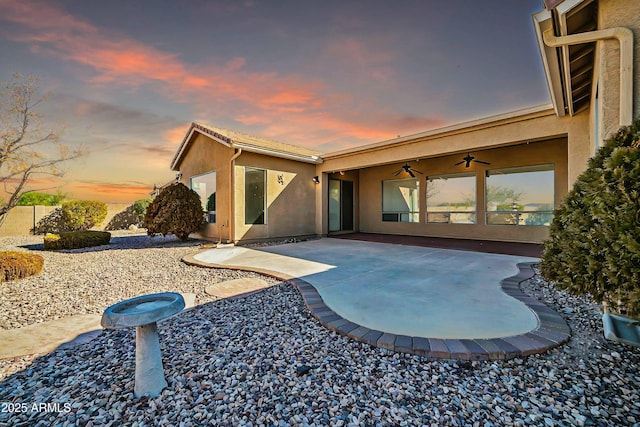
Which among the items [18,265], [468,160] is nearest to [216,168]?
[18,265]

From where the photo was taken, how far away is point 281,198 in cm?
1027

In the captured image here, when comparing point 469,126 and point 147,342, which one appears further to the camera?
point 469,126

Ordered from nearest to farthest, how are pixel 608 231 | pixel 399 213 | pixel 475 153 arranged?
pixel 608 231, pixel 475 153, pixel 399 213

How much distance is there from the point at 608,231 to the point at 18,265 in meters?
8.30

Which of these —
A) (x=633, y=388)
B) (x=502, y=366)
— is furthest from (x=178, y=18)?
(x=633, y=388)

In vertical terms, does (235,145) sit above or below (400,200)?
above

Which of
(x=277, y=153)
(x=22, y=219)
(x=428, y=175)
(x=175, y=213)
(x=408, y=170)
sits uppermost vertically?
(x=277, y=153)

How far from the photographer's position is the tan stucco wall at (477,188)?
8366 millimetres

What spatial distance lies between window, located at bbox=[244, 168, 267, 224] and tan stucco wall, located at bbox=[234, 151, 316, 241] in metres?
0.14

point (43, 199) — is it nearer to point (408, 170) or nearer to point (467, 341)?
point (408, 170)

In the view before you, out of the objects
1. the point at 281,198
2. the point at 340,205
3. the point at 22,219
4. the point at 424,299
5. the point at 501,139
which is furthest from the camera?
the point at 22,219

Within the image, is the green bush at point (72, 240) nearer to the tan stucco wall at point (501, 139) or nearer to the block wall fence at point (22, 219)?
the block wall fence at point (22, 219)

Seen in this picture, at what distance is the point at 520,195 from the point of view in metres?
9.07

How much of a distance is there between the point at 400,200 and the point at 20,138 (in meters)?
12.7
